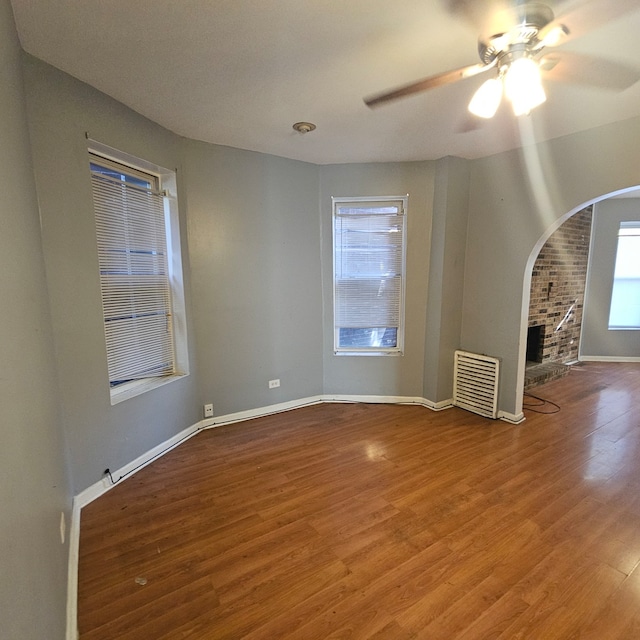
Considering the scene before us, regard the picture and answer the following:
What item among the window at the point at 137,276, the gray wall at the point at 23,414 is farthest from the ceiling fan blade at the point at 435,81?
the window at the point at 137,276

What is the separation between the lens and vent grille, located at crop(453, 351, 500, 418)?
3.34 meters

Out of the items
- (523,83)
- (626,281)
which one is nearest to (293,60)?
(523,83)

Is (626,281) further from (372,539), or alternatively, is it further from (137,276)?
(137,276)

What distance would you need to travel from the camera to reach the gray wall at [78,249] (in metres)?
1.89

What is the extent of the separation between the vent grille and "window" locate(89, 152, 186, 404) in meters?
2.80

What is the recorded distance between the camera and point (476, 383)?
348 centimetres

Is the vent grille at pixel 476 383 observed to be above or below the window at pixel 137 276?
below

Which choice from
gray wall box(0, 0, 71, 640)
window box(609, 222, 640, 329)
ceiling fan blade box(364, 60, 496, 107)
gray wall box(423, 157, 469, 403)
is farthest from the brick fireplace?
gray wall box(0, 0, 71, 640)

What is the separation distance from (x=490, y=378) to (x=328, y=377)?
167 cm

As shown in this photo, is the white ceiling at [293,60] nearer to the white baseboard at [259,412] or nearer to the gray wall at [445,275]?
the gray wall at [445,275]

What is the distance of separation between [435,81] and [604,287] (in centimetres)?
549

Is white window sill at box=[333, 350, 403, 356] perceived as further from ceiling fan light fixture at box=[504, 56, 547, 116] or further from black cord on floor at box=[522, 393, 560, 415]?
ceiling fan light fixture at box=[504, 56, 547, 116]

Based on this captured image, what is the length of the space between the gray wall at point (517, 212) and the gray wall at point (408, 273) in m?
0.49

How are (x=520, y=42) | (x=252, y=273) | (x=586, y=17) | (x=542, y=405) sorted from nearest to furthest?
(x=586, y=17) → (x=520, y=42) → (x=252, y=273) → (x=542, y=405)
